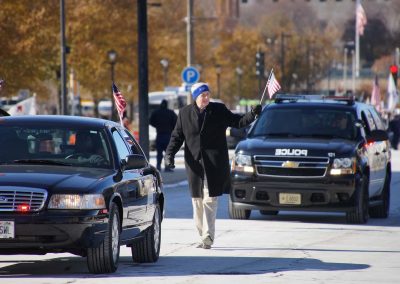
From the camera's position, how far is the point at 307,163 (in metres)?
19.7

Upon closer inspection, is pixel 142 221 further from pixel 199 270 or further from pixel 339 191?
pixel 339 191

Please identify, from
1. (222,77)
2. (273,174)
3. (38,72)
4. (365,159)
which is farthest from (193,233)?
(222,77)

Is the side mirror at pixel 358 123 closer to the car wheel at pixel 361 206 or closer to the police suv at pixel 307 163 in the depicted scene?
the police suv at pixel 307 163

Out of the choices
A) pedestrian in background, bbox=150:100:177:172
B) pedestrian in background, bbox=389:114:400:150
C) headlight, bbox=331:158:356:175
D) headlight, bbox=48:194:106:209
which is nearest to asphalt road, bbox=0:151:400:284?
headlight, bbox=48:194:106:209

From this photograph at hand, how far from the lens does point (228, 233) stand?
18.0 m

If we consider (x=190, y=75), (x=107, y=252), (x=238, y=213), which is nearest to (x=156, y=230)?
(x=107, y=252)

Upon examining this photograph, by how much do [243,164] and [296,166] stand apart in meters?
0.78

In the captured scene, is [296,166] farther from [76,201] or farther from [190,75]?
[190,75]

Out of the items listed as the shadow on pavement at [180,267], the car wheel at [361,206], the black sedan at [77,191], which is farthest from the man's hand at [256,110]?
the car wheel at [361,206]

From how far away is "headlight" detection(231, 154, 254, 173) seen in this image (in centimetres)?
1992

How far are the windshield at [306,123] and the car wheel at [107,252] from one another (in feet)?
26.7

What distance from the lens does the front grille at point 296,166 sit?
1969 centimetres

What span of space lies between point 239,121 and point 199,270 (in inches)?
114

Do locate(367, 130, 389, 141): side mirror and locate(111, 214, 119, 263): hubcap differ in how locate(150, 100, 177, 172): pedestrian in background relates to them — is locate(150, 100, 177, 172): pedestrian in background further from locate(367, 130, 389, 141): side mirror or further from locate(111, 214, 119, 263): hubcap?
locate(111, 214, 119, 263): hubcap
